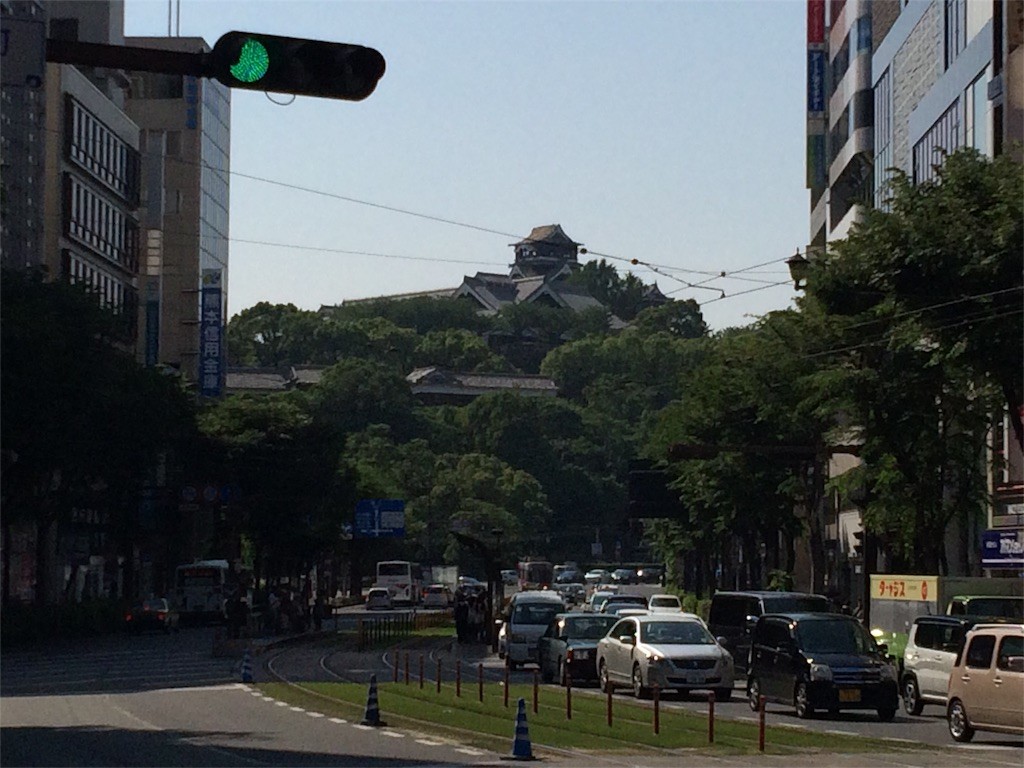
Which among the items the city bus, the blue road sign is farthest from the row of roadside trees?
the city bus

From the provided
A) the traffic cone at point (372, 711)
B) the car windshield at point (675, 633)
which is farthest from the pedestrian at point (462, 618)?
the traffic cone at point (372, 711)

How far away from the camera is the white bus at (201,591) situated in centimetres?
8406

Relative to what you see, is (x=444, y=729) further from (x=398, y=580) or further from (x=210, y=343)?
(x=398, y=580)

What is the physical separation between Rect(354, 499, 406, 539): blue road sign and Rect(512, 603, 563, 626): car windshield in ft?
195

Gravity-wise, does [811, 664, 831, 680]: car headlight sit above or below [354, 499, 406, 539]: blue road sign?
below

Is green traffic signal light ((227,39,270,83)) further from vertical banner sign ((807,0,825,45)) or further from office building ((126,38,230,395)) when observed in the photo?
office building ((126,38,230,395))

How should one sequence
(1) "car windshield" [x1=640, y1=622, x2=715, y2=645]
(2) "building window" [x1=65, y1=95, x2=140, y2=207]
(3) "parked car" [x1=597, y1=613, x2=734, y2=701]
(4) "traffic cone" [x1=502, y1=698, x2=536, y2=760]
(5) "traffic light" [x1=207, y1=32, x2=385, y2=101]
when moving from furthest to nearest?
(2) "building window" [x1=65, y1=95, x2=140, y2=207] → (1) "car windshield" [x1=640, y1=622, x2=715, y2=645] → (3) "parked car" [x1=597, y1=613, x2=734, y2=701] → (4) "traffic cone" [x1=502, y1=698, x2=536, y2=760] → (5) "traffic light" [x1=207, y1=32, x2=385, y2=101]

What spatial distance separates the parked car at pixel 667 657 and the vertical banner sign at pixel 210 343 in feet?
206

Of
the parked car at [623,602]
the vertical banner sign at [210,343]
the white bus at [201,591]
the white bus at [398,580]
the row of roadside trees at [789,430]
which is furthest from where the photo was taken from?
the white bus at [398,580]

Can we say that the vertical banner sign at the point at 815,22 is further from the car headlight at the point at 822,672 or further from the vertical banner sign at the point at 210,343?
the car headlight at the point at 822,672

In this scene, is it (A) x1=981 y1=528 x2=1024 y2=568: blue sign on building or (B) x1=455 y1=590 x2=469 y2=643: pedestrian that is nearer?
(A) x1=981 y1=528 x2=1024 y2=568: blue sign on building

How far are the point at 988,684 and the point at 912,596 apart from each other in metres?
16.3

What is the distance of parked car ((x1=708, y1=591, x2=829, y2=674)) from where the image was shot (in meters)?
40.0

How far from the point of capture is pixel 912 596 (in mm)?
41688
